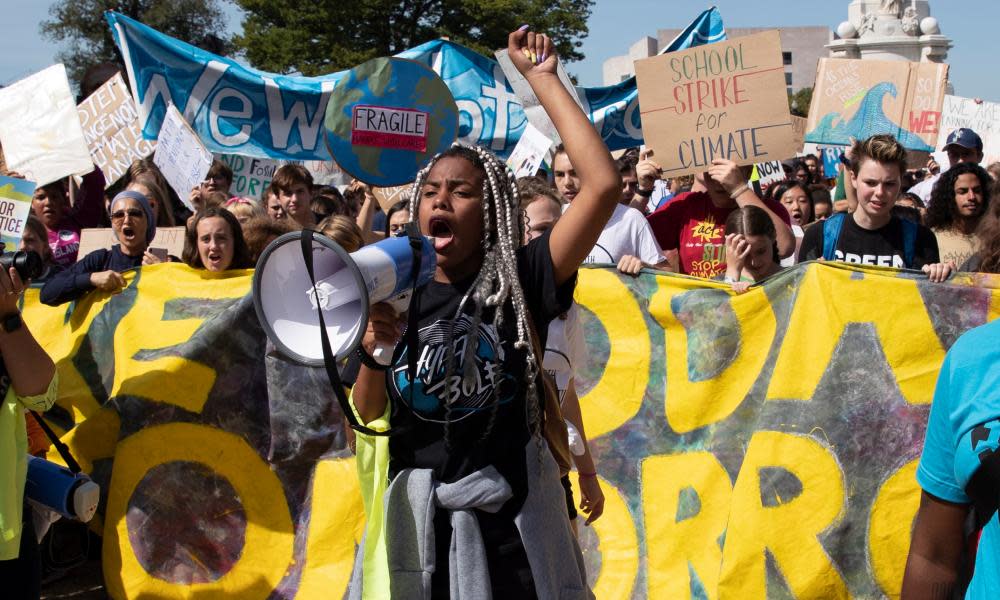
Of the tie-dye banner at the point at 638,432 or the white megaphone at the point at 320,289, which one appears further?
the tie-dye banner at the point at 638,432

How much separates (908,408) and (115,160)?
589 cm

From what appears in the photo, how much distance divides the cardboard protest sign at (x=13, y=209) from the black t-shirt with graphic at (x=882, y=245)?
10.7ft

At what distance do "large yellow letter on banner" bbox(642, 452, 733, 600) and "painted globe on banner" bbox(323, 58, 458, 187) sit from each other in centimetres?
138

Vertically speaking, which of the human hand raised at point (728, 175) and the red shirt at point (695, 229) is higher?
the human hand raised at point (728, 175)

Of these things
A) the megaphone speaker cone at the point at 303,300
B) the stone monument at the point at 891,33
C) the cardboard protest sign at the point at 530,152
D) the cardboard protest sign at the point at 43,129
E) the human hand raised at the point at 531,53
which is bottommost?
the megaphone speaker cone at the point at 303,300

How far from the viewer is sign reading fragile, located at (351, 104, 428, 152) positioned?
3953mm

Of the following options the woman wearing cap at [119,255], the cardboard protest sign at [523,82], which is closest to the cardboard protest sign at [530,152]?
the woman wearing cap at [119,255]

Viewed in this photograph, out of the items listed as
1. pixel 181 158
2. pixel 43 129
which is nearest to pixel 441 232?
pixel 181 158

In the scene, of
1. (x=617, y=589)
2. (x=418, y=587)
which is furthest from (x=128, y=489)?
(x=418, y=587)

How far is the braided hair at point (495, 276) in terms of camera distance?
2.27m

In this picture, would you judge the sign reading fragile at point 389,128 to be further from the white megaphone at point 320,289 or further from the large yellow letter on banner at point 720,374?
the white megaphone at point 320,289

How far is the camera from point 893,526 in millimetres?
3463

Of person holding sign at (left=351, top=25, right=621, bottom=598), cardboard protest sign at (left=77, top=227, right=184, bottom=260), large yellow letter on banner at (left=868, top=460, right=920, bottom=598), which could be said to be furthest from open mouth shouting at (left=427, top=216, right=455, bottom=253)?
cardboard protest sign at (left=77, top=227, right=184, bottom=260)

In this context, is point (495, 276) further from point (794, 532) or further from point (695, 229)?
point (695, 229)
